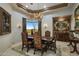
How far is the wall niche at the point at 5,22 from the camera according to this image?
2.28m

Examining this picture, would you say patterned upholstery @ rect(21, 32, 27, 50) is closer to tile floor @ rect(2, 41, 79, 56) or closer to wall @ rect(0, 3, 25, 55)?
wall @ rect(0, 3, 25, 55)

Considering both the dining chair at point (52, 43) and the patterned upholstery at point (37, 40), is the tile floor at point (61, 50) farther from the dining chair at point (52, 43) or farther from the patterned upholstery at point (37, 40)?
the patterned upholstery at point (37, 40)

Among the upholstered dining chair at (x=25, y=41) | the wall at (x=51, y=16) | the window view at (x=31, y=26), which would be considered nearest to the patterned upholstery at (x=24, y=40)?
the upholstered dining chair at (x=25, y=41)

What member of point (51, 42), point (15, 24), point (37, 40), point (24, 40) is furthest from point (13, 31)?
point (51, 42)

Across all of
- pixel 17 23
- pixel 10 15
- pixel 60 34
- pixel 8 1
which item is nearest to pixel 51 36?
pixel 60 34

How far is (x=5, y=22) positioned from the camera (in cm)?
237

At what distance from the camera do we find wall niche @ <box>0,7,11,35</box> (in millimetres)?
2277

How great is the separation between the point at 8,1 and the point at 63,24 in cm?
128

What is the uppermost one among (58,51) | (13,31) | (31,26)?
(31,26)

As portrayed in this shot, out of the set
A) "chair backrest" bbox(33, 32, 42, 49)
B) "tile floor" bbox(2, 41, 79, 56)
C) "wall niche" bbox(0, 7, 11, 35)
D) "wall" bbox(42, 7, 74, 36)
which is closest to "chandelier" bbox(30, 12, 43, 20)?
"wall" bbox(42, 7, 74, 36)

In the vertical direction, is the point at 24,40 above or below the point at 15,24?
below

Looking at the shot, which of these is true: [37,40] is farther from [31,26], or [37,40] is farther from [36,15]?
[36,15]

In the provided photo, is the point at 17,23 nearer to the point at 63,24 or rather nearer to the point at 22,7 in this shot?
the point at 22,7

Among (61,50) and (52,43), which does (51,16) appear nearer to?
(52,43)
